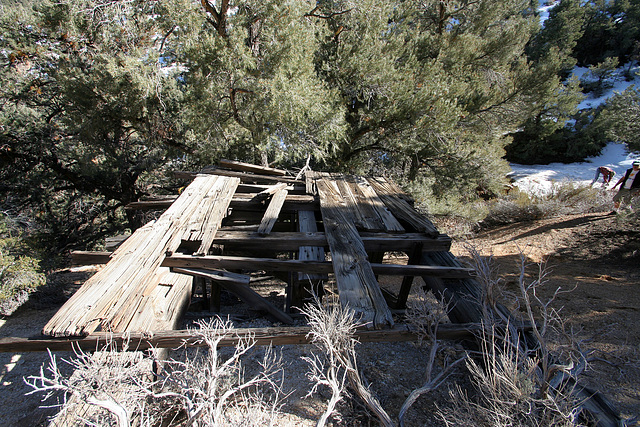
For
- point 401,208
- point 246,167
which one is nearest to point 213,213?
point 401,208

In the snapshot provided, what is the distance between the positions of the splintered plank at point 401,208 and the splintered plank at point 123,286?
2.73 meters

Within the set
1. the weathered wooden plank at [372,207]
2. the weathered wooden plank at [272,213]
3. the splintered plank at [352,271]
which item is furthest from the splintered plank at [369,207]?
the weathered wooden plank at [272,213]

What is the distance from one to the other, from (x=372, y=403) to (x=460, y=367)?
1.76 meters

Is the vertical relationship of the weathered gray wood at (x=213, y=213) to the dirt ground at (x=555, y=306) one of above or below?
above

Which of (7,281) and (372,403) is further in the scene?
(7,281)

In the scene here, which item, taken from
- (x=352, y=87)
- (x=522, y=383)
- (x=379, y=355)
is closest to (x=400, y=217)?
(x=379, y=355)

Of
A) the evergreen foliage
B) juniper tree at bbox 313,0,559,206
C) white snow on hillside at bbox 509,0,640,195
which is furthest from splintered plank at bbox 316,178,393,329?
white snow on hillside at bbox 509,0,640,195

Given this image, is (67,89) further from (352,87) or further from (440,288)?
(440,288)

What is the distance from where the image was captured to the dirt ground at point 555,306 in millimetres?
2885

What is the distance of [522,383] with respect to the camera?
1.92 metres

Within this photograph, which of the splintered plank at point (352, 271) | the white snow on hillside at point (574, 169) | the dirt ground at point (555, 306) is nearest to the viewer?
the splintered plank at point (352, 271)

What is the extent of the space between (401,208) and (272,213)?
1844 mm

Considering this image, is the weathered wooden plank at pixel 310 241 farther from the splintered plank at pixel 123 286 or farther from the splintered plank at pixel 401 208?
the splintered plank at pixel 123 286

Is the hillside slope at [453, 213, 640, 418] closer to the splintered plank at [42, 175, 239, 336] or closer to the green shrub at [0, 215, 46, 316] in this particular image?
the splintered plank at [42, 175, 239, 336]
